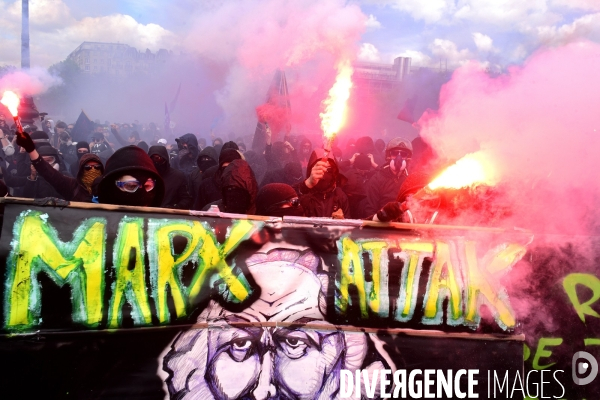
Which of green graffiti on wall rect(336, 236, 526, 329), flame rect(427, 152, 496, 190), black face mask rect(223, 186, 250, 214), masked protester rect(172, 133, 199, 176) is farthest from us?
masked protester rect(172, 133, 199, 176)

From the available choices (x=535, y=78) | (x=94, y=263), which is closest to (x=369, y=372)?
(x=94, y=263)

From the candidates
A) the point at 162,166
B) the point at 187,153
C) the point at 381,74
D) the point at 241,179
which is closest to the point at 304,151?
the point at 187,153

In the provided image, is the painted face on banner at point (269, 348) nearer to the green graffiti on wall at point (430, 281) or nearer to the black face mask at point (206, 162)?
the green graffiti on wall at point (430, 281)

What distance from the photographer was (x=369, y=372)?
3061 millimetres

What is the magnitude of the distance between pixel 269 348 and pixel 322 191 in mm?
2164

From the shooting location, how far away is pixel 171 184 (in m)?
6.41

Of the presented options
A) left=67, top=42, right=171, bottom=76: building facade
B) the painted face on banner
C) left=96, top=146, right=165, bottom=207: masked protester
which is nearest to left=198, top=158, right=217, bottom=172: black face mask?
left=96, top=146, right=165, bottom=207: masked protester

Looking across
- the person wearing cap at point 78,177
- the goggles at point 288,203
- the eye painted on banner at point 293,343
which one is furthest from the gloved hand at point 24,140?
the eye painted on banner at point 293,343

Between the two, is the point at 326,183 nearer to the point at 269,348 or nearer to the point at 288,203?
the point at 288,203

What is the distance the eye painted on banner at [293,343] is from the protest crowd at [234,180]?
35.2 inches

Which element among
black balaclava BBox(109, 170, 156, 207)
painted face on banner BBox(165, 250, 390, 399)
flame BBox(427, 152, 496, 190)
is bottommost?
painted face on banner BBox(165, 250, 390, 399)

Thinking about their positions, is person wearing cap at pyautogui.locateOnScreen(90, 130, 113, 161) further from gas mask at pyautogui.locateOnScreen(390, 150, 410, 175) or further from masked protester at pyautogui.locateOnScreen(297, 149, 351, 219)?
masked protester at pyautogui.locateOnScreen(297, 149, 351, 219)

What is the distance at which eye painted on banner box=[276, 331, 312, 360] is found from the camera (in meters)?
3.02

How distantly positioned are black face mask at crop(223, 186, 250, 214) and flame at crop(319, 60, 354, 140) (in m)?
1.04
